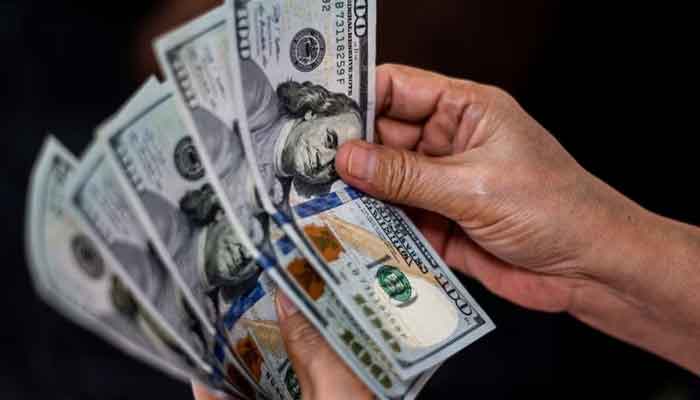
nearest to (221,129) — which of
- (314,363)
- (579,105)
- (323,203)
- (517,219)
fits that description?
(323,203)

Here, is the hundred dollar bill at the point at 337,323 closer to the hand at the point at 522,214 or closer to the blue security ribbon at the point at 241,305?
the blue security ribbon at the point at 241,305

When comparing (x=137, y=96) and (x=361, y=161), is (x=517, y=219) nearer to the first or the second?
(x=361, y=161)


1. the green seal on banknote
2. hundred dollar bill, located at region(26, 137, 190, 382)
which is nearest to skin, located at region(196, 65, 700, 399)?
the green seal on banknote

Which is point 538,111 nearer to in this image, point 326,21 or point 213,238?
point 326,21

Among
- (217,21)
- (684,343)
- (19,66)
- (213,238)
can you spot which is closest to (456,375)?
(684,343)

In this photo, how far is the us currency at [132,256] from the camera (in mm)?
684

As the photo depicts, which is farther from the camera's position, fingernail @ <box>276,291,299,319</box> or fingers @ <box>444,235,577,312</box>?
fingers @ <box>444,235,577,312</box>

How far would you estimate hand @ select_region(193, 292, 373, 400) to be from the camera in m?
0.90

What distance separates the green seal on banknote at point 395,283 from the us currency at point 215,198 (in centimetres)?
16

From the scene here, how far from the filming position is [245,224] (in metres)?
0.89

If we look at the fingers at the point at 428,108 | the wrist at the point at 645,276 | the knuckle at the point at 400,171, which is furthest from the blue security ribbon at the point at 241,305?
the wrist at the point at 645,276

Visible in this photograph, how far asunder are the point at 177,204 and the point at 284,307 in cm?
20

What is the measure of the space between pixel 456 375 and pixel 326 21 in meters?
0.75

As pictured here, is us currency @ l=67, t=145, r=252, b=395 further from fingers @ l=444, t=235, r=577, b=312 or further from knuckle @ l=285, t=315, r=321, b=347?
fingers @ l=444, t=235, r=577, b=312
